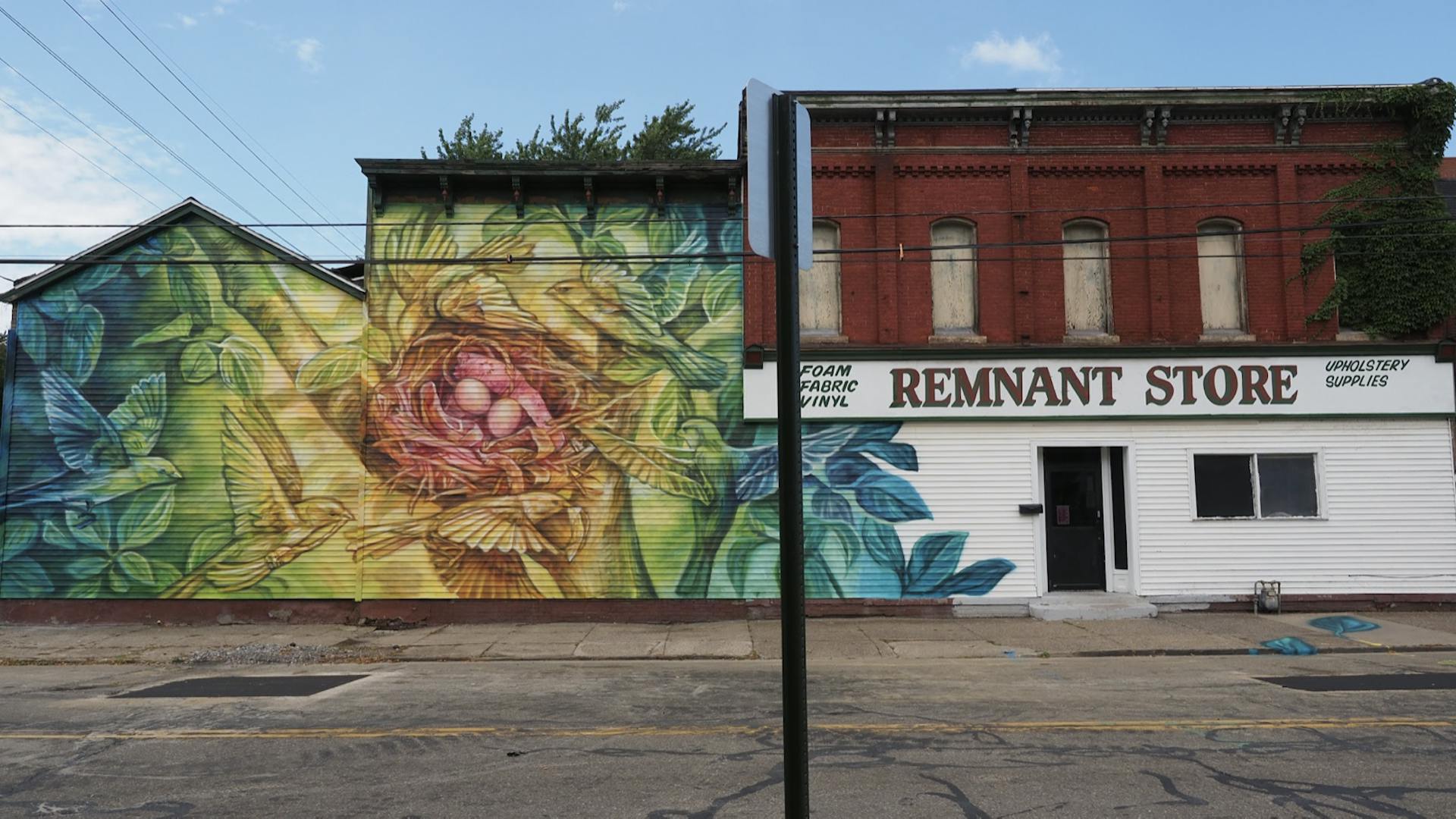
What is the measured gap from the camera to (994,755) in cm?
707

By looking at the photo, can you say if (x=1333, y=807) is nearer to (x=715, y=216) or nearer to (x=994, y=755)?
(x=994, y=755)

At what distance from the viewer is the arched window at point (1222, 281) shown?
16531mm

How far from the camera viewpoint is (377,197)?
16.3m

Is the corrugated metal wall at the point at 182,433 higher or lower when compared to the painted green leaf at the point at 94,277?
lower

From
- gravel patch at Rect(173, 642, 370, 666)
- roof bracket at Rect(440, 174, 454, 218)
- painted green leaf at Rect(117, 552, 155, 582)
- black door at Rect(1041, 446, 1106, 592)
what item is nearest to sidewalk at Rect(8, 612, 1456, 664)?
gravel patch at Rect(173, 642, 370, 666)

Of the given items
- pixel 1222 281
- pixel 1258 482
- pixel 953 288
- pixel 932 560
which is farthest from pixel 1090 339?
pixel 932 560

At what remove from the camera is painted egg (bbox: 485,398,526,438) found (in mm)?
15781

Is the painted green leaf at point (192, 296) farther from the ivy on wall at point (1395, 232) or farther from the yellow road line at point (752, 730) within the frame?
the ivy on wall at point (1395, 232)

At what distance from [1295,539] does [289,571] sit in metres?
16.8

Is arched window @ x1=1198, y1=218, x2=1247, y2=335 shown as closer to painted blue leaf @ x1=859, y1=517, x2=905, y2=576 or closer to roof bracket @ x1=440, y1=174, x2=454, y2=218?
painted blue leaf @ x1=859, y1=517, x2=905, y2=576

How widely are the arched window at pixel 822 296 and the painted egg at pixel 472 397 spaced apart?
555cm

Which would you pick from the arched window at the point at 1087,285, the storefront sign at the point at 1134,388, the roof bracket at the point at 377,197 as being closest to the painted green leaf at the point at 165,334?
the roof bracket at the point at 377,197

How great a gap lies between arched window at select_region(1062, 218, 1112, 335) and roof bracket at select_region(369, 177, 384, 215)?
38.8 feet

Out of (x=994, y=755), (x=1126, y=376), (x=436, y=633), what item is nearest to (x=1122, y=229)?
(x=1126, y=376)
